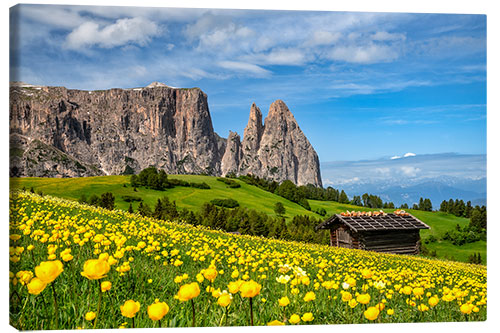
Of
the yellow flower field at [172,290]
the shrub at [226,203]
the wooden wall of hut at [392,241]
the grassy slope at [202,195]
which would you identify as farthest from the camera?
the wooden wall of hut at [392,241]

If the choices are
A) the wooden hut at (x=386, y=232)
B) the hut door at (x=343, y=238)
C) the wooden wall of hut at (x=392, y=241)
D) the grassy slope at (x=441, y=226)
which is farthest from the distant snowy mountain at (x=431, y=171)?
the hut door at (x=343, y=238)

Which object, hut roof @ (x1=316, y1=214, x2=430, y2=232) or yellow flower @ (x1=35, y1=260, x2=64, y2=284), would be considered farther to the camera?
hut roof @ (x1=316, y1=214, x2=430, y2=232)

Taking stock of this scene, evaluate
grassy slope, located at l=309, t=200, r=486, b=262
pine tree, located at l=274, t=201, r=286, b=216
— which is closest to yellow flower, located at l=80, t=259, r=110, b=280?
grassy slope, located at l=309, t=200, r=486, b=262

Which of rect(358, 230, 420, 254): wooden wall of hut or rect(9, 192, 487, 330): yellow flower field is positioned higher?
rect(9, 192, 487, 330): yellow flower field

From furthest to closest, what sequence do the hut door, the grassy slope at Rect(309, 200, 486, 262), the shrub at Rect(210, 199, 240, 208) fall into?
the hut door
the shrub at Rect(210, 199, 240, 208)
the grassy slope at Rect(309, 200, 486, 262)

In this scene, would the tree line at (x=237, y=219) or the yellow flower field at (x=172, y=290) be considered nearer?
the yellow flower field at (x=172, y=290)

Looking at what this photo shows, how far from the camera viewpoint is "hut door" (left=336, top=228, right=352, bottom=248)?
47.4 feet

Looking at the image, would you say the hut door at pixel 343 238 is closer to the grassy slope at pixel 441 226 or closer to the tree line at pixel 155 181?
the grassy slope at pixel 441 226

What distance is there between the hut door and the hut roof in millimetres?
1064

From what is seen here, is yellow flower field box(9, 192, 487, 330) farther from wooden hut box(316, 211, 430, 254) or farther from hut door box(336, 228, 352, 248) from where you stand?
hut door box(336, 228, 352, 248)

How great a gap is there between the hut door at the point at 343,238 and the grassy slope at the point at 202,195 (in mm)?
1410

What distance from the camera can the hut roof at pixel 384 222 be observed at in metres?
12.7
